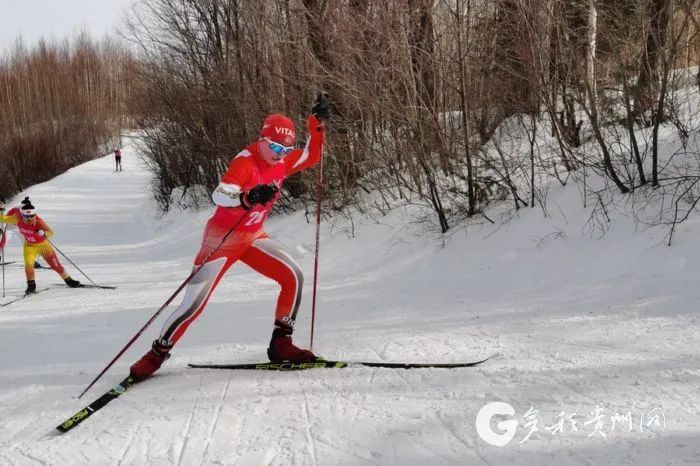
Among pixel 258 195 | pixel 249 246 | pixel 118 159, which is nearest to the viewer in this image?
pixel 258 195

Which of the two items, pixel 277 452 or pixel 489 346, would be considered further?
pixel 489 346

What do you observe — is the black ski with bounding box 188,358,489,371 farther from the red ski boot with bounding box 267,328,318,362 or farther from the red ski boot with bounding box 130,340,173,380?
the red ski boot with bounding box 130,340,173,380

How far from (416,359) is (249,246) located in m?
1.48

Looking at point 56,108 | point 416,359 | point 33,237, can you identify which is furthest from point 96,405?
point 56,108

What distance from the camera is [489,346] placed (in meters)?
4.07

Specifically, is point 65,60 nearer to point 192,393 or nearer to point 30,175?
point 30,175

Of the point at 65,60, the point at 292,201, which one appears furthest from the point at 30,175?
the point at 292,201

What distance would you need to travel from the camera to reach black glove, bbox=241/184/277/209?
359 cm

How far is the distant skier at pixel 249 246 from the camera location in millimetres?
3703

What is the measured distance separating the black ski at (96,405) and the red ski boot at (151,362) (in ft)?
0.19

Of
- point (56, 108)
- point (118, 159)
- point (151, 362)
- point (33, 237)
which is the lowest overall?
point (151, 362)

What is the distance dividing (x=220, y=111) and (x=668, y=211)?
36.4 ft

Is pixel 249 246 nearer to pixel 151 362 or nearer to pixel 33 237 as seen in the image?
pixel 151 362

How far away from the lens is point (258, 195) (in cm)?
358
